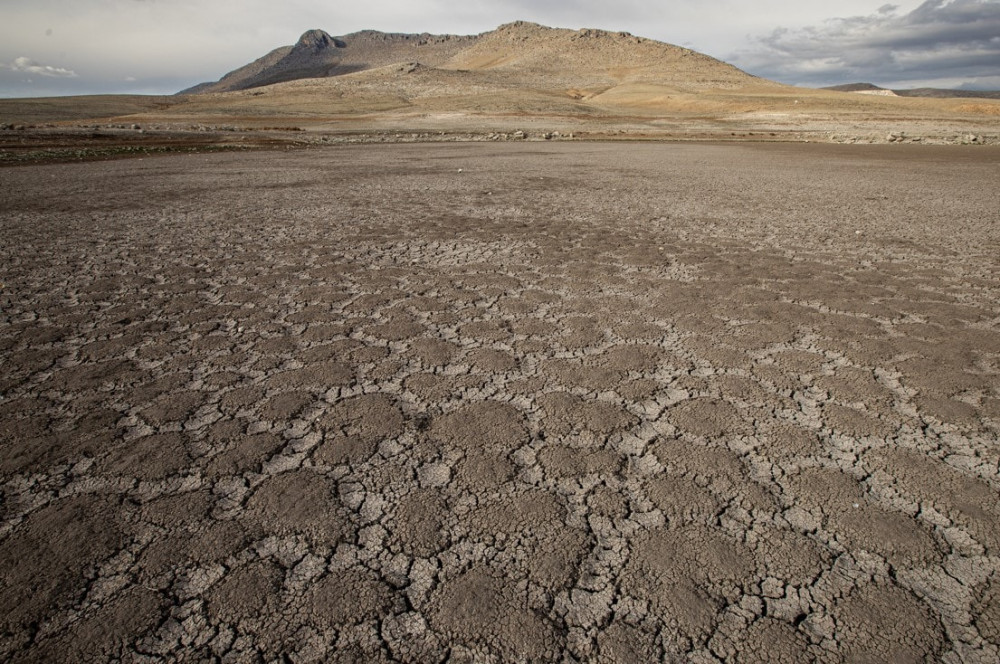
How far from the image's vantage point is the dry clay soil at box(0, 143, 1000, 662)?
1.69m

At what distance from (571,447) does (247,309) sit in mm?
3032

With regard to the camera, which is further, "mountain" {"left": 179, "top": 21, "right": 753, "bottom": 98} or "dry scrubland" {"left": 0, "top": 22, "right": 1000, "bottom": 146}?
"mountain" {"left": 179, "top": 21, "right": 753, "bottom": 98}

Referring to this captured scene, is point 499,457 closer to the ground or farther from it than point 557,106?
closer to the ground

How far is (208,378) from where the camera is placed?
10.5 feet

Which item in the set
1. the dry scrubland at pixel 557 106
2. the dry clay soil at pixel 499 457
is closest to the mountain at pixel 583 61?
the dry scrubland at pixel 557 106

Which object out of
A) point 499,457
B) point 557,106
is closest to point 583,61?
point 557,106

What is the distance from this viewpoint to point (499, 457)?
98.0 inches

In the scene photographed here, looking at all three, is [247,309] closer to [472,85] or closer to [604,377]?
[604,377]

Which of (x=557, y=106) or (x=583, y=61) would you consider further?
(x=583, y=61)

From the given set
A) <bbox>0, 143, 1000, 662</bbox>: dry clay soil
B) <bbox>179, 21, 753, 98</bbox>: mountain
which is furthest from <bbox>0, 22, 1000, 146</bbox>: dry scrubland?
<bbox>0, 143, 1000, 662</bbox>: dry clay soil

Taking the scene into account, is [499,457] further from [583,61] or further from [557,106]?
[583,61]

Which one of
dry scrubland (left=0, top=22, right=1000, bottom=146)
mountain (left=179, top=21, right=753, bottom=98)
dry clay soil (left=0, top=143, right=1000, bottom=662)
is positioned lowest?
dry clay soil (left=0, top=143, right=1000, bottom=662)

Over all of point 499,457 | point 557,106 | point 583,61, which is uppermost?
point 583,61

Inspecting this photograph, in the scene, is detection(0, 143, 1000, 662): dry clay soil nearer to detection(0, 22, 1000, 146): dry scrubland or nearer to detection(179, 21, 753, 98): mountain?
detection(0, 22, 1000, 146): dry scrubland
